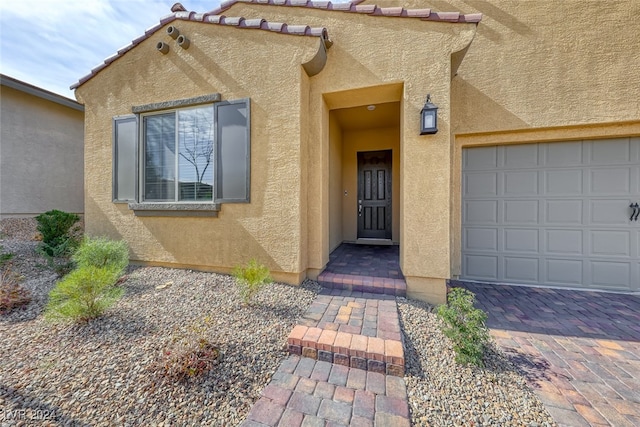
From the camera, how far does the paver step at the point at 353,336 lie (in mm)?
2219

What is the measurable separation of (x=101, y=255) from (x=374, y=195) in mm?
6146

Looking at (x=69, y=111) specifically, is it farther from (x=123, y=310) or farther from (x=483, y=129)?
(x=483, y=129)

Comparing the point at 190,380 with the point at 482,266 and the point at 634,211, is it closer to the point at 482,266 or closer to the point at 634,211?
the point at 482,266

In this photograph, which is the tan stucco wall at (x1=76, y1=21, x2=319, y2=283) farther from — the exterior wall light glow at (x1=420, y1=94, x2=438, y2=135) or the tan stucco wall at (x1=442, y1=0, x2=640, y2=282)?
the tan stucco wall at (x1=442, y1=0, x2=640, y2=282)

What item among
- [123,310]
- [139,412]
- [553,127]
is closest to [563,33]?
[553,127]

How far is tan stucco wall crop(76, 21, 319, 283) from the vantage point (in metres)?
3.79

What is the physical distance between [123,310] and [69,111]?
9.52 m

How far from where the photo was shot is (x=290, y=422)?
1.68 meters

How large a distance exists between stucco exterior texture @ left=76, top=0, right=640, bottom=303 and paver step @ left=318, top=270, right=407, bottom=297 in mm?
211

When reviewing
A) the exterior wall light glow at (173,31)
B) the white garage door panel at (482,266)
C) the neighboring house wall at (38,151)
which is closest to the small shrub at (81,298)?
the exterior wall light glow at (173,31)

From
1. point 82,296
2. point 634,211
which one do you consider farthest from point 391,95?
point 82,296

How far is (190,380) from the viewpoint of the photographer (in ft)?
6.44

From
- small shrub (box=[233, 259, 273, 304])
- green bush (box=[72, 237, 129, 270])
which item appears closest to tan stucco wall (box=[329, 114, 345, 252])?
small shrub (box=[233, 259, 273, 304])

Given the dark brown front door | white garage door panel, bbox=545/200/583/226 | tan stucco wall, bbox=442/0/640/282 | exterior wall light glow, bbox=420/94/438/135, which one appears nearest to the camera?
exterior wall light glow, bbox=420/94/438/135
